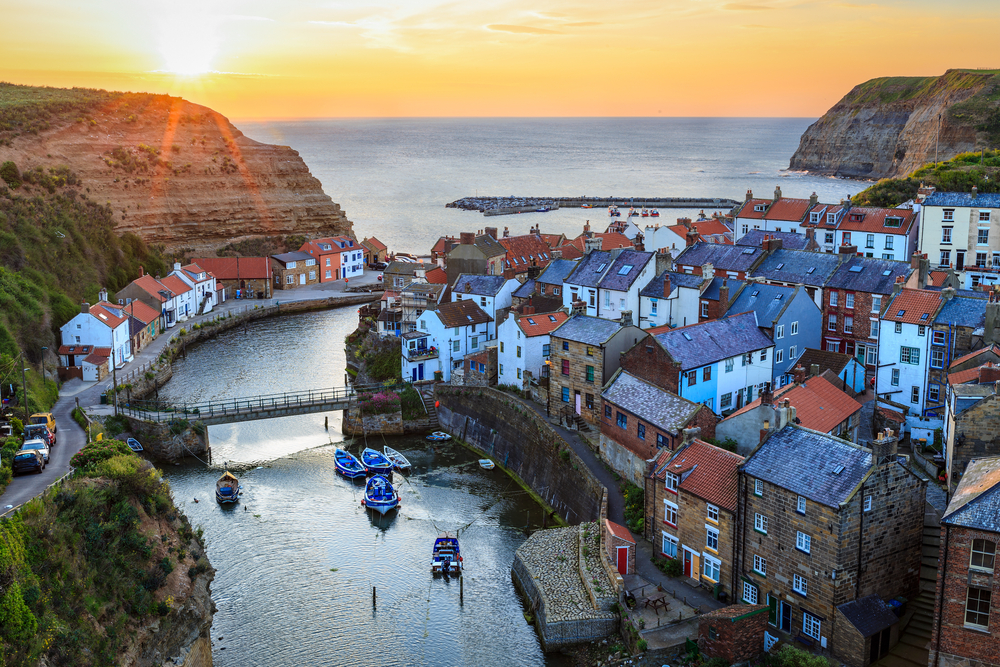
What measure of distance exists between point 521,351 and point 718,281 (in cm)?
1224

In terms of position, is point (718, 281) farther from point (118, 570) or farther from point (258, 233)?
point (258, 233)

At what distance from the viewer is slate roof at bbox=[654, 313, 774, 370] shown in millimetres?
41344

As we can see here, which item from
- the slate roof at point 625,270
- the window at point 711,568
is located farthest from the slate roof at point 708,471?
the slate roof at point 625,270

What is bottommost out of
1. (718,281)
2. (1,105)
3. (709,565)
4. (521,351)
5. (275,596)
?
(275,596)

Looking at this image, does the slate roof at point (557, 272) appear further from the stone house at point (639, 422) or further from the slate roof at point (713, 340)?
the stone house at point (639, 422)

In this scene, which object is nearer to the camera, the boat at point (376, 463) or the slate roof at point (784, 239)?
the boat at point (376, 463)

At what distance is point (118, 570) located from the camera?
29.3m

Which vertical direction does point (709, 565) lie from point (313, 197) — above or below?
below

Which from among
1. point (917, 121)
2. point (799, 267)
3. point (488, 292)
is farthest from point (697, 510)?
point (917, 121)

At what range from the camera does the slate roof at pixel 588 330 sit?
1740 inches

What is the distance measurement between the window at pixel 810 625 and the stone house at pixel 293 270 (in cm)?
7473

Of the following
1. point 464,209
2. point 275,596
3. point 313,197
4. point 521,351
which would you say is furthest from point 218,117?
point 275,596

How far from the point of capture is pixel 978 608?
2353 centimetres

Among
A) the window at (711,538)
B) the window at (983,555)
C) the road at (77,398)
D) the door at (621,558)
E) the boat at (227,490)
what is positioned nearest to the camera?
the window at (983,555)
